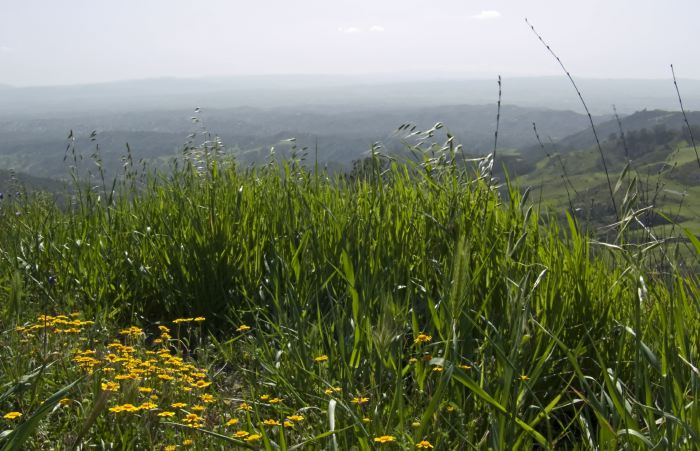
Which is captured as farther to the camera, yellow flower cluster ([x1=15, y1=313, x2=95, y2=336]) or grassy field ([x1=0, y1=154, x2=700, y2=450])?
yellow flower cluster ([x1=15, y1=313, x2=95, y2=336])

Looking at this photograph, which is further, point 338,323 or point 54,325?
point 54,325

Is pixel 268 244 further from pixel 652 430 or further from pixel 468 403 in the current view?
pixel 652 430

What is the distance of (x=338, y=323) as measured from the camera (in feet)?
8.63

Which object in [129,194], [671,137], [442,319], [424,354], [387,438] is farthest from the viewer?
[671,137]

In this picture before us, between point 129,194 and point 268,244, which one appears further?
point 129,194

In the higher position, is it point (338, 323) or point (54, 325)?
point (338, 323)

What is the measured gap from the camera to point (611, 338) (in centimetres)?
297

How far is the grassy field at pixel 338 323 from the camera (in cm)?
200

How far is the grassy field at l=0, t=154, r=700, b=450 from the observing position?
2004 mm

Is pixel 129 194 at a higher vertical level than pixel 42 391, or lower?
higher

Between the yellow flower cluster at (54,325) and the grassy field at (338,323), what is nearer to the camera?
the grassy field at (338,323)

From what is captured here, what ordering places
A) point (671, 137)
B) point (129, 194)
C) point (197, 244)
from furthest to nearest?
point (671, 137)
point (129, 194)
point (197, 244)

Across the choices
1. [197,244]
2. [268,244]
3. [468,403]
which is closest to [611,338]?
[468,403]

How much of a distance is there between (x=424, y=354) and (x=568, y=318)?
3.19ft
